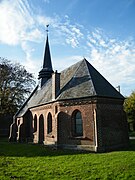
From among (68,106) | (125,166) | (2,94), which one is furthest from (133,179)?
(2,94)

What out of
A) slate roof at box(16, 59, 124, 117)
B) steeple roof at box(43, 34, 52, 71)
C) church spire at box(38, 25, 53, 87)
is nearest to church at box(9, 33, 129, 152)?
slate roof at box(16, 59, 124, 117)

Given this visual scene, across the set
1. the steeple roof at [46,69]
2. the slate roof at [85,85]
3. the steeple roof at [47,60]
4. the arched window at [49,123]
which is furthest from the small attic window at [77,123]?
the steeple roof at [47,60]

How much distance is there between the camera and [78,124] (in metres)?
21.3

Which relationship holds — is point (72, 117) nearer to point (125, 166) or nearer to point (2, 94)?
point (125, 166)

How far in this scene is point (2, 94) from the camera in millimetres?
38438

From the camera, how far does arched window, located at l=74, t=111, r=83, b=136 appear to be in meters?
21.1

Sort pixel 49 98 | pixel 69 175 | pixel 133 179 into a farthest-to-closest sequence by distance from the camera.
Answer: pixel 49 98
pixel 69 175
pixel 133 179

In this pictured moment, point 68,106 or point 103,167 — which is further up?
A: point 68,106

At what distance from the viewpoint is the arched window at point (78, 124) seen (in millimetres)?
21084

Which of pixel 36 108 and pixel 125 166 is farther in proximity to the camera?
pixel 36 108

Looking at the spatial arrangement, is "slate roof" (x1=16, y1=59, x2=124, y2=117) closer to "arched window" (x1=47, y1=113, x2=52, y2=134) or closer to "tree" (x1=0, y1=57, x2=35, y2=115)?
"arched window" (x1=47, y1=113, x2=52, y2=134)

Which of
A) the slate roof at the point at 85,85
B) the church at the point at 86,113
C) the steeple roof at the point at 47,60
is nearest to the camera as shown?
the church at the point at 86,113

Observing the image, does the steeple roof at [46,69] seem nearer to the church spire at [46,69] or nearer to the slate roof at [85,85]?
the church spire at [46,69]

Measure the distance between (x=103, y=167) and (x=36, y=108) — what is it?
59.1 ft
